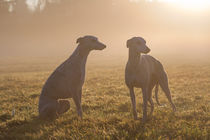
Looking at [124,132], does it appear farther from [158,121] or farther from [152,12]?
[152,12]

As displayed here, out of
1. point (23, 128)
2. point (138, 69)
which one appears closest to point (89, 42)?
point (138, 69)

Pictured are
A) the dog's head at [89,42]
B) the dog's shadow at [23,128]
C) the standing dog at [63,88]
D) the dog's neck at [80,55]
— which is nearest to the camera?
the dog's shadow at [23,128]

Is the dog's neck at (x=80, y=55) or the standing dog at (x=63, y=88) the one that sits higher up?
the dog's neck at (x=80, y=55)

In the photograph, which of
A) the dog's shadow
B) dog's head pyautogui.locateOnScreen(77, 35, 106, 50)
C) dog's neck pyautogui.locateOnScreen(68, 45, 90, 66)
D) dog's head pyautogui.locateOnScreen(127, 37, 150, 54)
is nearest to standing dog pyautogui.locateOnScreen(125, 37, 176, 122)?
dog's head pyautogui.locateOnScreen(127, 37, 150, 54)

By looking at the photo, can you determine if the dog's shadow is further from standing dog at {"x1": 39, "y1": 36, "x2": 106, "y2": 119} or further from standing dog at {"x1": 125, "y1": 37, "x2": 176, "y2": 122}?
standing dog at {"x1": 125, "y1": 37, "x2": 176, "y2": 122}

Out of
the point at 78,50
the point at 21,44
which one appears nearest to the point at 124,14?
the point at 21,44

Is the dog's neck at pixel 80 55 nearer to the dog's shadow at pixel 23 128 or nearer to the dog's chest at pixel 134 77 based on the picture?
the dog's chest at pixel 134 77

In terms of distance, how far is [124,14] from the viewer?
279 feet

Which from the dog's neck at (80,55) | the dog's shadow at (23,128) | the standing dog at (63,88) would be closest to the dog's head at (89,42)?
the dog's neck at (80,55)

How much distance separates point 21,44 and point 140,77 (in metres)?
86.8

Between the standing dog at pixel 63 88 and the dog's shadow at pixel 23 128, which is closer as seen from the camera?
the dog's shadow at pixel 23 128

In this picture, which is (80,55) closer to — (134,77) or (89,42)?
(89,42)

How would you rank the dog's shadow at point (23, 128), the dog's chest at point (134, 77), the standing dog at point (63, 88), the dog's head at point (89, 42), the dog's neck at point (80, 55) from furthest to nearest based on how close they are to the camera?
1. the dog's head at point (89, 42)
2. the dog's neck at point (80, 55)
3. the standing dog at point (63, 88)
4. the dog's chest at point (134, 77)
5. the dog's shadow at point (23, 128)

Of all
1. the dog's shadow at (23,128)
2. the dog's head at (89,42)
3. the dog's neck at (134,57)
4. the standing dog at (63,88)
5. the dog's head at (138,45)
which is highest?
the dog's head at (89,42)
